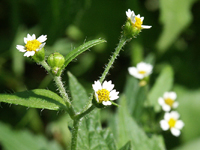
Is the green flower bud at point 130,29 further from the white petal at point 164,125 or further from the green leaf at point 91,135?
the white petal at point 164,125

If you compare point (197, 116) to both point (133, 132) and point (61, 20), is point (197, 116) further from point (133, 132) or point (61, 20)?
point (61, 20)

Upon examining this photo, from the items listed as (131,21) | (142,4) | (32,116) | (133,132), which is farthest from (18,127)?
(142,4)

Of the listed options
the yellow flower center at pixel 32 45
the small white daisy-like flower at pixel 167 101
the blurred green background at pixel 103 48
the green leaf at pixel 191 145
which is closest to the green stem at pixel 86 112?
the yellow flower center at pixel 32 45

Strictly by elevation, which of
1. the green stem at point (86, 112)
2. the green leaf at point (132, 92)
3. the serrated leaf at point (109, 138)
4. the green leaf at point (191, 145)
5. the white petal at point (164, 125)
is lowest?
the serrated leaf at point (109, 138)


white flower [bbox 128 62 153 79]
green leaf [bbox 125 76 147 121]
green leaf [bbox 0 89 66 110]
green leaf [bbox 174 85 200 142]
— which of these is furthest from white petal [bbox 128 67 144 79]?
green leaf [bbox 0 89 66 110]

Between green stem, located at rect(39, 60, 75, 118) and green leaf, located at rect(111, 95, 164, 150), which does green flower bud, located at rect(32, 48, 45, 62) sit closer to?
green stem, located at rect(39, 60, 75, 118)

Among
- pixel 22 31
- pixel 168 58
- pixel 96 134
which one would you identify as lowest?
pixel 96 134
